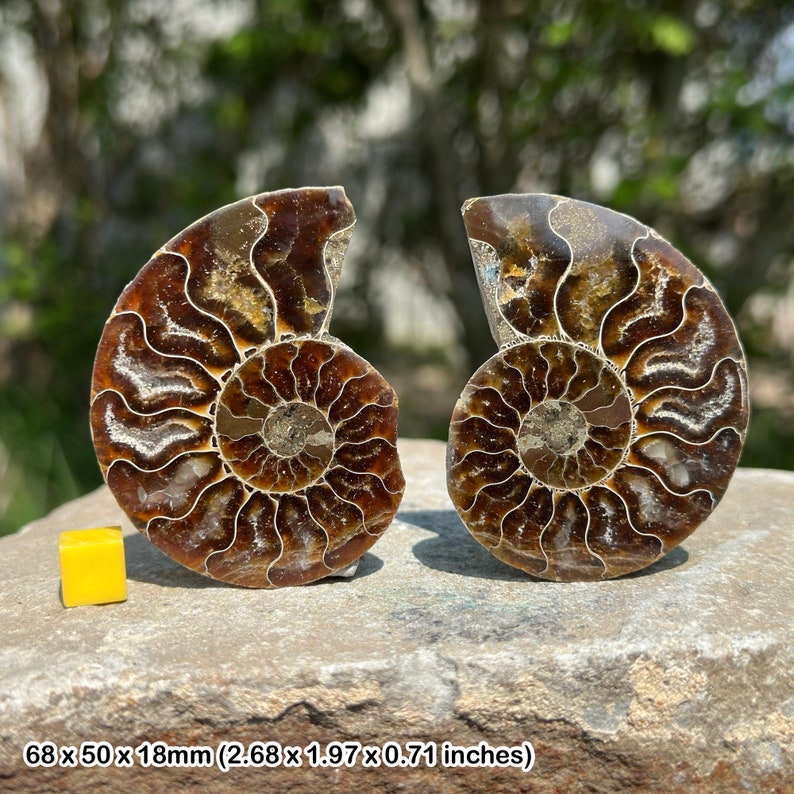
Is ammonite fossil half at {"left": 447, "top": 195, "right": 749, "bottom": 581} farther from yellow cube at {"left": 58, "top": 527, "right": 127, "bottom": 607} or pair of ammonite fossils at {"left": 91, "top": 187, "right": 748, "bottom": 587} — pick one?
yellow cube at {"left": 58, "top": 527, "right": 127, "bottom": 607}

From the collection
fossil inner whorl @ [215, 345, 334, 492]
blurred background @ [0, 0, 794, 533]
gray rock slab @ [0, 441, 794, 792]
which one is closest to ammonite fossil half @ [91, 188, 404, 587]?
fossil inner whorl @ [215, 345, 334, 492]

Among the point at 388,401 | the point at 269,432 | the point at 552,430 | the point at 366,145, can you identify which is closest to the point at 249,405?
the point at 269,432

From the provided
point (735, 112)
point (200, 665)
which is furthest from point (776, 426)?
point (200, 665)

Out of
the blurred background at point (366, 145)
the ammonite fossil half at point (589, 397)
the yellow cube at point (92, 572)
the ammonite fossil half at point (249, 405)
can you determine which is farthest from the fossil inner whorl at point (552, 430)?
the blurred background at point (366, 145)

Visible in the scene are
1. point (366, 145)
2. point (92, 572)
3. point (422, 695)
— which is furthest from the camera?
point (366, 145)

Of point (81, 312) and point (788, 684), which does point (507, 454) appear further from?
point (81, 312)

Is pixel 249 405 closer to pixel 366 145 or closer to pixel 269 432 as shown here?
pixel 269 432
